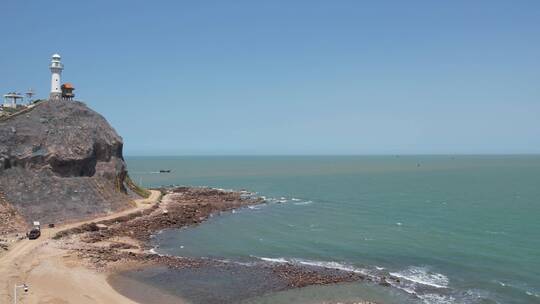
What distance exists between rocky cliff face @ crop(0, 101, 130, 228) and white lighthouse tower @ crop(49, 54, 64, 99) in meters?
8.35

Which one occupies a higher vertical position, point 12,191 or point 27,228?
point 12,191

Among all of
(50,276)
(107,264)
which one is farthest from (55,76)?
(50,276)

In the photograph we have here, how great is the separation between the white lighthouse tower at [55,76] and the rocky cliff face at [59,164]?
8354mm

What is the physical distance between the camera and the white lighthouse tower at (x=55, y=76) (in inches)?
3159

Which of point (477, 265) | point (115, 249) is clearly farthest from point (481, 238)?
point (115, 249)

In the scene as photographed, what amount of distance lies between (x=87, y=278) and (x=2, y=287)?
20.6 ft

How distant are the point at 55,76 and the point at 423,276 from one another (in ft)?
225

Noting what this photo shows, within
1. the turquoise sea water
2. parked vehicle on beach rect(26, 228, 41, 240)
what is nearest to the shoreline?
parked vehicle on beach rect(26, 228, 41, 240)

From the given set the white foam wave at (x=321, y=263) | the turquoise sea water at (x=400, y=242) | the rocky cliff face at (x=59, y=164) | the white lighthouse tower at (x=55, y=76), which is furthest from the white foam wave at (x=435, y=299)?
the white lighthouse tower at (x=55, y=76)

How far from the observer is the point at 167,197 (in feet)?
302

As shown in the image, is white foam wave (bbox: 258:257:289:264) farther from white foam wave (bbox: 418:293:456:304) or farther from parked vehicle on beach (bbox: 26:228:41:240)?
parked vehicle on beach (bbox: 26:228:41:240)

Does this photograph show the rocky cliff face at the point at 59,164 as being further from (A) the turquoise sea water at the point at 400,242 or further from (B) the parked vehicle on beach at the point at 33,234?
(A) the turquoise sea water at the point at 400,242

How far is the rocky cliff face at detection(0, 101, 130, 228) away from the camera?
2349 inches

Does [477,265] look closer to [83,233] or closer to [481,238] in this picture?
[481,238]
